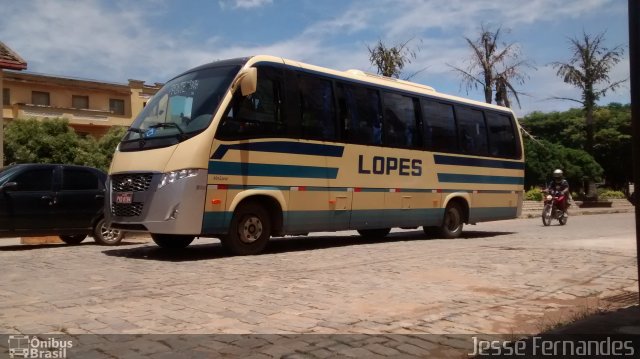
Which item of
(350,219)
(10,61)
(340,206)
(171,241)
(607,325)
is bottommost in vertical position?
(607,325)

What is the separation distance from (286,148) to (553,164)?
29612mm

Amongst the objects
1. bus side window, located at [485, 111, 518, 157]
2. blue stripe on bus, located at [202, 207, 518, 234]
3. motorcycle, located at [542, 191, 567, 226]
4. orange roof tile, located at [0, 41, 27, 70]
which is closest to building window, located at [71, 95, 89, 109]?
orange roof tile, located at [0, 41, 27, 70]

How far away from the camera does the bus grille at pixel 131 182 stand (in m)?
8.58

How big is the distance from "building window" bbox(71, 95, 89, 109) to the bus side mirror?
3565 cm

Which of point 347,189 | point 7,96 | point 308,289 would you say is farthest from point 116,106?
point 308,289

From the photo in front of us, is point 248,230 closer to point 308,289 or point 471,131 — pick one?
point 308,289

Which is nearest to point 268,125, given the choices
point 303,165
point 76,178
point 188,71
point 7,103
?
point 303,165

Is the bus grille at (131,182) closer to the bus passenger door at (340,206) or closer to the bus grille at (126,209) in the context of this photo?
the bus grille at (126,209)

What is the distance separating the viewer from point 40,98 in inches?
1535

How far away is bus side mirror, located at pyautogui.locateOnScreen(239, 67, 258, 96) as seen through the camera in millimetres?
8602

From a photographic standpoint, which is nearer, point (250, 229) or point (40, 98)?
point (250, 229)

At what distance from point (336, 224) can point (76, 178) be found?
5266 mm

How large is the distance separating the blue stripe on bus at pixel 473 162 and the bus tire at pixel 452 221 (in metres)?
0.99

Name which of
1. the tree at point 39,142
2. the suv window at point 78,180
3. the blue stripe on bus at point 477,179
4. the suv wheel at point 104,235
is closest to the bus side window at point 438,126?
the blue stripe on bus at point 477,179
